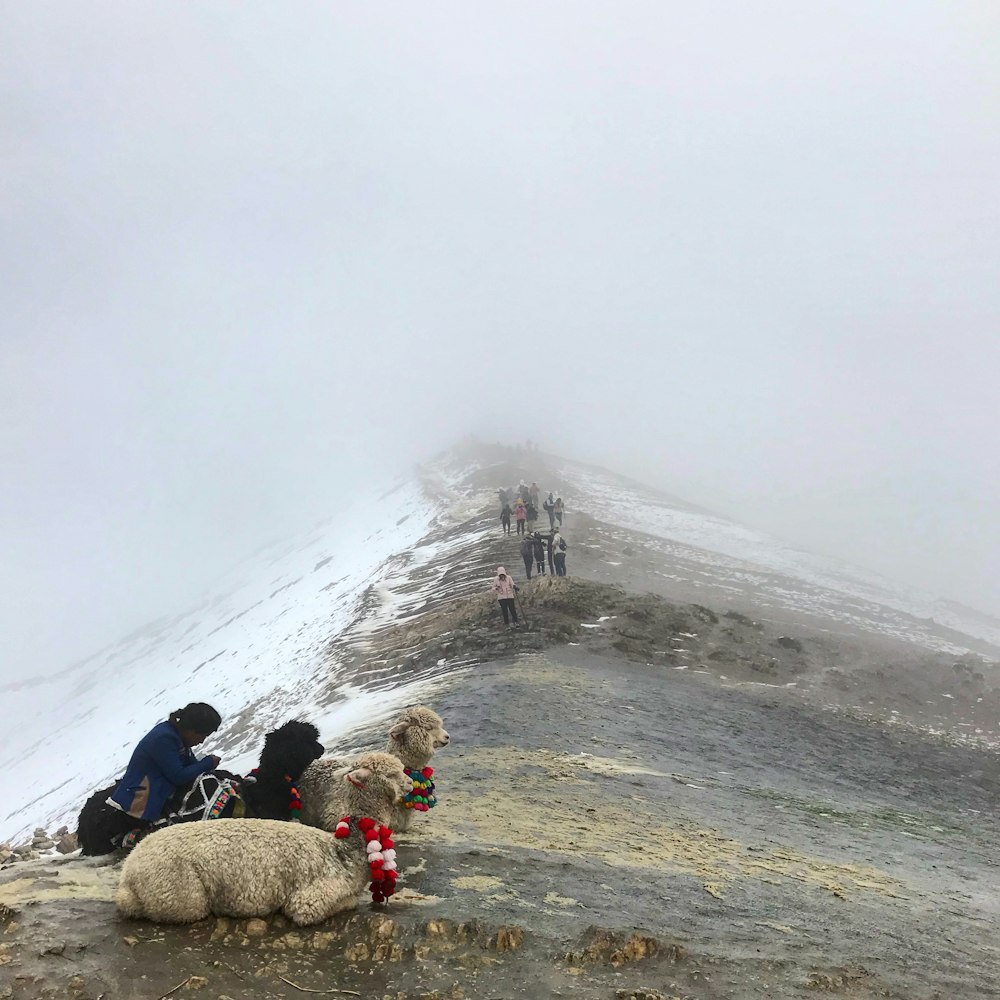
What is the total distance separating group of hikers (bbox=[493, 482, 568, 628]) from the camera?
818 inches

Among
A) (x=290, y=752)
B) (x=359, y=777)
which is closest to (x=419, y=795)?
(x=359, y=777)

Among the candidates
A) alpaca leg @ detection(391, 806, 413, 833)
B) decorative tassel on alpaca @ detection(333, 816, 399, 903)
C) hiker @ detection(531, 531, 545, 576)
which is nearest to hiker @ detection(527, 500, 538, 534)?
hiker @ detection(531, 531, 545, 576)

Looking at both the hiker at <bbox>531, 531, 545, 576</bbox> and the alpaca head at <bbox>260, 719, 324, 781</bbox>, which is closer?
the alpaca head at <bbox>260, 719, 324, 781</bbox>

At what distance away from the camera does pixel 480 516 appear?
43281 millimetres

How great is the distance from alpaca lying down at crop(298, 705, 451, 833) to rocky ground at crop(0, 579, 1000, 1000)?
0.65m

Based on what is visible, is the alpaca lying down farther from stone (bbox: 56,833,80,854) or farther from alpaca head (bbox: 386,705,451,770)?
stone (bbox: 56,833,80,854)

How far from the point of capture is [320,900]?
17.3 feet

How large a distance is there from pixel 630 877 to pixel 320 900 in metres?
3.44

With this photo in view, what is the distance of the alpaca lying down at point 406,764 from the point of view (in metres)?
6.79

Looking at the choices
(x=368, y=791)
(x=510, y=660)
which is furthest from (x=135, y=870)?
(x=510, y=660)

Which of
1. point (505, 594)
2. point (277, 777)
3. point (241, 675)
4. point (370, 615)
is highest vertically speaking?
point (277, 777)

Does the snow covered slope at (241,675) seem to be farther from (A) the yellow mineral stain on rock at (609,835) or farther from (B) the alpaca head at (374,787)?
(B) the alpaca head at (374,787)

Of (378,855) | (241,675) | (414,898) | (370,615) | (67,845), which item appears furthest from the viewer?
(241,675)

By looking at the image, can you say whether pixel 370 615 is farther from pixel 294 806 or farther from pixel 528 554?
pixel 294 806
